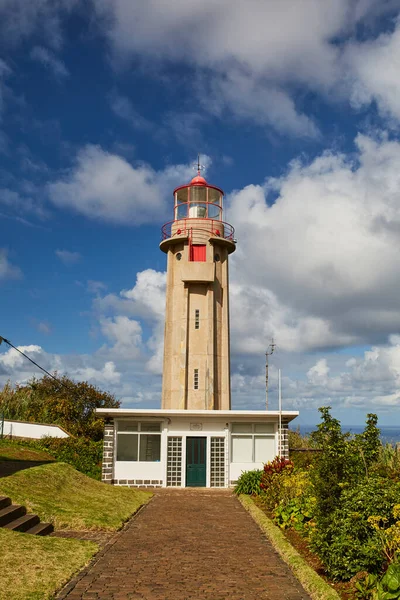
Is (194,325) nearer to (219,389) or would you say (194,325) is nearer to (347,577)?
(219,389)

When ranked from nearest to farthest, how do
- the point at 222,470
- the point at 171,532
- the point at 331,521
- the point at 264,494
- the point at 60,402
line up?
the point at 331,521
the point at 171,532
the point at 264,494
the point at 222,470
the point at 60,402

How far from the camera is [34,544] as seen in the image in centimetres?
984

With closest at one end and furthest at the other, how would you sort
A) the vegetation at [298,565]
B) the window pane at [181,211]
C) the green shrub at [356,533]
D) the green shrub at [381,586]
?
the green shrub at [381,586]
the vegetation at [298,565]
the green shrub at [356,533]
the window pane at [181,211]

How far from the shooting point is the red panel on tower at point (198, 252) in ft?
96.0

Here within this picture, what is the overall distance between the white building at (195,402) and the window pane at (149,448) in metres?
0.04

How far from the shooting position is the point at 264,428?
23.7m

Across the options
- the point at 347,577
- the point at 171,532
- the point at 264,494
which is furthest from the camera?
the point at 264,494

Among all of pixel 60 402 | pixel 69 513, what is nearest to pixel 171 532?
pixel 69 513

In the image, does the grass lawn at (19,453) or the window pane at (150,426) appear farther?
the window pane at (150,426)

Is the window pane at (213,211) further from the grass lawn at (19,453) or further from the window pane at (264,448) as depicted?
A: the grass lawn at (19,453)

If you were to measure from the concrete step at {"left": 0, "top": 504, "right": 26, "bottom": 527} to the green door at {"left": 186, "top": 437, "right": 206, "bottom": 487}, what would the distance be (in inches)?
456

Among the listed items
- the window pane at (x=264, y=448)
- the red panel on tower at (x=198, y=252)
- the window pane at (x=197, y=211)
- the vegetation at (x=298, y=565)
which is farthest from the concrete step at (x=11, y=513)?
the window pane at (x=197, y=211)

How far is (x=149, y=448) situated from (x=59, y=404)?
16694mm

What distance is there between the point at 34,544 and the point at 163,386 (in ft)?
63.2
